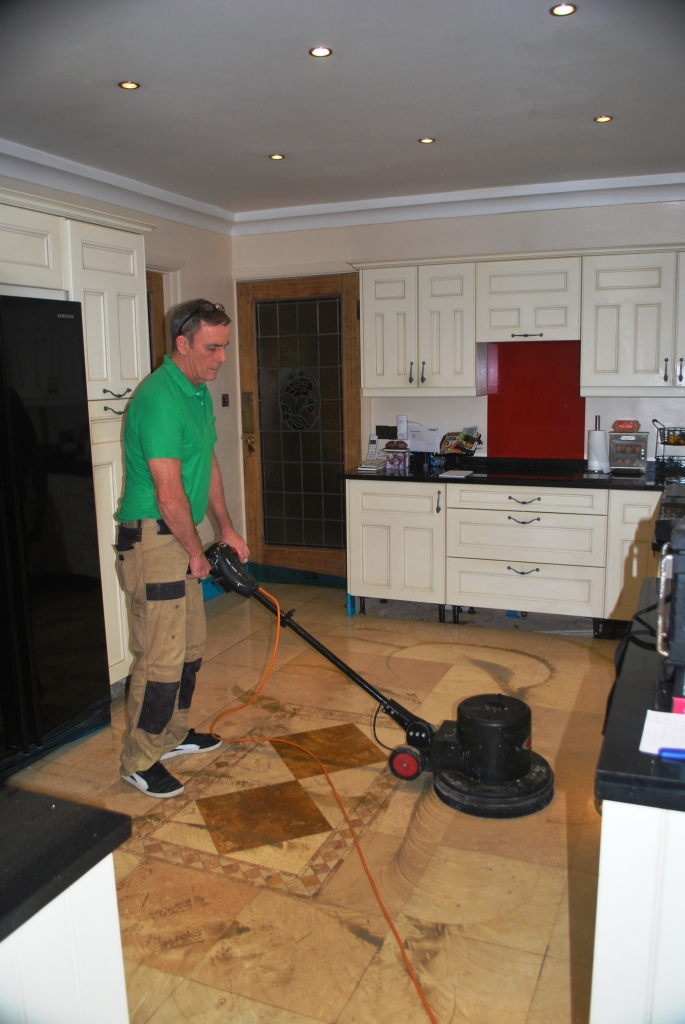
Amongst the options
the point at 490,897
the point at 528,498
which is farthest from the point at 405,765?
the point at 528,498

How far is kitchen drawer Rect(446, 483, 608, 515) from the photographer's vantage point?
4.37 meters

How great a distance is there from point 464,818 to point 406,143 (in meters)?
2.96

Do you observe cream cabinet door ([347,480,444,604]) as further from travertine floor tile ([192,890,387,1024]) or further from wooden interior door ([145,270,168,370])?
travertine floor tile ([192,890,387,1024])


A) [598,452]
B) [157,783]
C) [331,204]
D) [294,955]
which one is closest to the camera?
[294,955]

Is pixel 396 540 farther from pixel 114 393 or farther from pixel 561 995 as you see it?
pixel 561 995

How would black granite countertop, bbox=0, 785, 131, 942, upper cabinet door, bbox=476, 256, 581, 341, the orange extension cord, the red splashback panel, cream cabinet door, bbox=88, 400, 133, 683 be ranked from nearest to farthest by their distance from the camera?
black granite countertop, bbox=0, 785, 131, 942, the orange extension cord, cream cabinet door, bbox=88, 400, 133, 683, upper cabinet door, bbox=476, 256, 581, 341, the red splashback panel

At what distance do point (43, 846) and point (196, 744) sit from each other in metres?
2.27

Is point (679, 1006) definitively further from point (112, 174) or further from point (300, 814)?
point (112, 174)

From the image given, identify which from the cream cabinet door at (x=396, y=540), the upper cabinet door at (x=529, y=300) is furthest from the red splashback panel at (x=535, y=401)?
the cream cabinet door at (x=396, y=540)

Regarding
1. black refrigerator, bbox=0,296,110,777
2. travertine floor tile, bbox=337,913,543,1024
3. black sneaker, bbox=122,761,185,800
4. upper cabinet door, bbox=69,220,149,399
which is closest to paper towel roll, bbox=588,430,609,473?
upper cabinet door, bbox=69,220,149,399

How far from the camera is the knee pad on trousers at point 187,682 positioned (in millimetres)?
3100

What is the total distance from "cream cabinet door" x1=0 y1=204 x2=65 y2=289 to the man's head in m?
0.65

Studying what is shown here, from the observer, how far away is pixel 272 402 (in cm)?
577

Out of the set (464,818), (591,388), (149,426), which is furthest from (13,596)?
(591,388)
